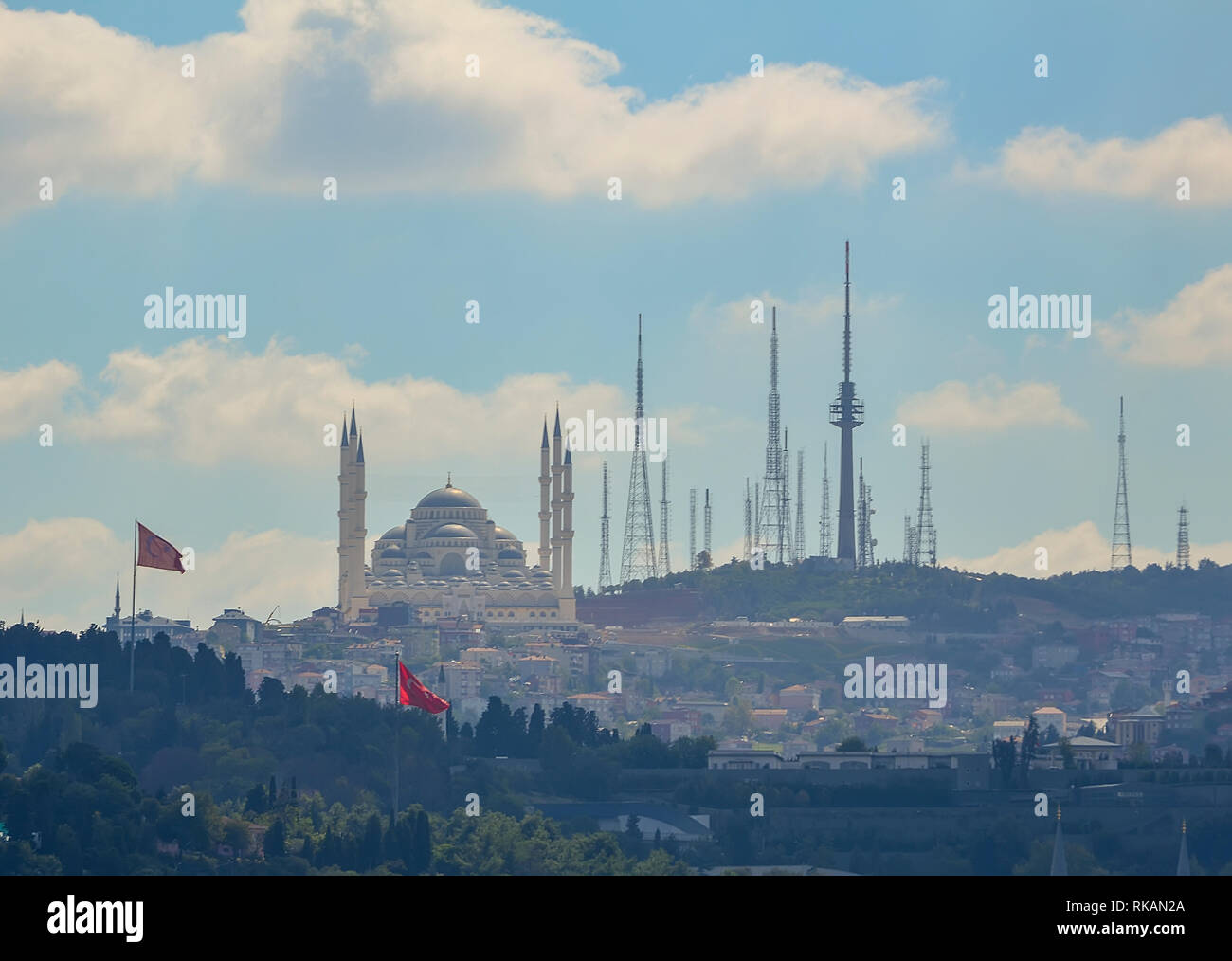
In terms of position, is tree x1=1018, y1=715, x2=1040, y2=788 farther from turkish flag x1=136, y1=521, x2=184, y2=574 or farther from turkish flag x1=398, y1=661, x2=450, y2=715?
turkish flag x1=136, y1=521, x2=184, y2=574

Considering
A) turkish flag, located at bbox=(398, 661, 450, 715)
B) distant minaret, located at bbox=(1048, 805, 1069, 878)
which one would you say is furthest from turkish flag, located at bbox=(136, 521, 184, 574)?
distant minaret, located at bbox=(1048, 805, 1069, 878)

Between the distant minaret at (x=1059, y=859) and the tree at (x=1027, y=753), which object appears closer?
the distant minaret at (x=1059, y=859)

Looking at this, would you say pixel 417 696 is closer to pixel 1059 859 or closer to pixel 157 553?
pixel 157 553

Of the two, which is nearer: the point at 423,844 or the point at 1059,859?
the point at 423,844

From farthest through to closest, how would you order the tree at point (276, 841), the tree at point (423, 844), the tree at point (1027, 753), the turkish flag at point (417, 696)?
1. the tree at point (1027, 753)
2. the turkish flag at point (417, 696)
3. the tree at point (423, 844)
4. the tree at point (276, 841)

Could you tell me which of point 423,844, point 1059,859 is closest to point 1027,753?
point 1059,859

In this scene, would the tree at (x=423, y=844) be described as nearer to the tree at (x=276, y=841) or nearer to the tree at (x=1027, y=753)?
the tree at (x=276, y=841)

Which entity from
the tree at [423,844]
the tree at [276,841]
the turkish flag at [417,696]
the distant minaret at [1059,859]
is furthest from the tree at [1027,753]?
the tree at [276,841]
